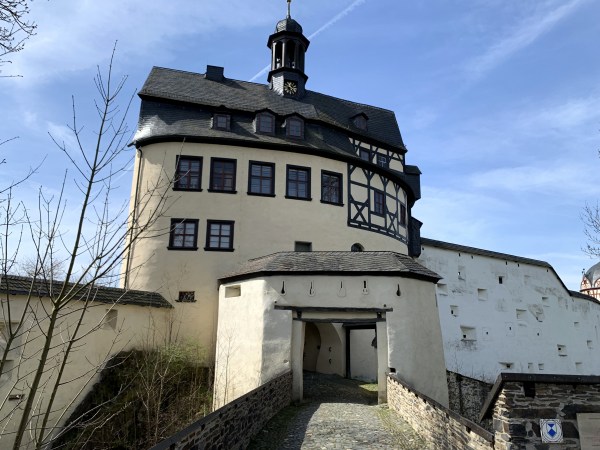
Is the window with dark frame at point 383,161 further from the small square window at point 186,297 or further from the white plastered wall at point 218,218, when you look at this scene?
the small square window at point 186,297

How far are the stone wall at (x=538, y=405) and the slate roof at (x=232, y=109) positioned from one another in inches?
575

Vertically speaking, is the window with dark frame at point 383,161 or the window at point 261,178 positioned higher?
the window with dark frame at point 383,161

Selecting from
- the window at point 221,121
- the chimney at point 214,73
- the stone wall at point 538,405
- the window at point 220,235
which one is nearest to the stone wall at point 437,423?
the stone wall at point 538,405

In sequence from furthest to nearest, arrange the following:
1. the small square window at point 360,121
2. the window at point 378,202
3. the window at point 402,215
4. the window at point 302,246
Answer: the small square window at point 360,121 → the window at point 402,215 → the window at point 378,202 → the window at point 302,246

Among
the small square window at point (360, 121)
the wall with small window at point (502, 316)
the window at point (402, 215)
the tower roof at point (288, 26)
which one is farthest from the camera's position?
the wall with small window at point (502, 316)

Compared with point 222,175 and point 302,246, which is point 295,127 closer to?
point 222,175

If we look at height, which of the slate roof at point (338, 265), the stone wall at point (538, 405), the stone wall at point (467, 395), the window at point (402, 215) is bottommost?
the stone wall at point (467, 395)

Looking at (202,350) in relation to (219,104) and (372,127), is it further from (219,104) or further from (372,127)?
(372,127)

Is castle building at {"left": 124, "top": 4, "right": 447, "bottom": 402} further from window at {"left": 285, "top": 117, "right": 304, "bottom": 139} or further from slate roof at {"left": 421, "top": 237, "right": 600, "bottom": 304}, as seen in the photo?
slate roof at {"left": 421, "top": 237, "right": 600, "bottom": 304}

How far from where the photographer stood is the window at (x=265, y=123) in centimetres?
1934

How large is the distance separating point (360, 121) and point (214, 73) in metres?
7.13

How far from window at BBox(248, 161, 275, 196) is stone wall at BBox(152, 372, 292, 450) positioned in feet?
28.8

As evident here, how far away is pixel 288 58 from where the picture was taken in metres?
23.9

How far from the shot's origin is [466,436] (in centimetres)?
657
